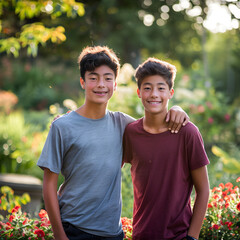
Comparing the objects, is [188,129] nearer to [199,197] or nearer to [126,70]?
[199,197]

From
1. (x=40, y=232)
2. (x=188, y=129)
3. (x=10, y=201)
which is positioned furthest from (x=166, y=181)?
(x=10, y=201)

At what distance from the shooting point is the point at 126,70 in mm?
7465

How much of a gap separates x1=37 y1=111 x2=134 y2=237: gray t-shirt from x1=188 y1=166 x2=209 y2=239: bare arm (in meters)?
0.50

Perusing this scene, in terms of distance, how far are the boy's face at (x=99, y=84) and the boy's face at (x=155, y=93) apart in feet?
0.77

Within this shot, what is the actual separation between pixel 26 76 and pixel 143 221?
18316 millimetres

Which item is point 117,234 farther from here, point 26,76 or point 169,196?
point 26,76

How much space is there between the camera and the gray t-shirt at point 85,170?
2305 mm

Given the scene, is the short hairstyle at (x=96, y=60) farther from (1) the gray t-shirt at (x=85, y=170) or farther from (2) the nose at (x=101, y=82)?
(1) the gray t-shirt at (x=85, y=170)

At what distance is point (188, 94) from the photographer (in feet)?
32.8

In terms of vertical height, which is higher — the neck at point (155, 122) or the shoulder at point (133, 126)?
the neck at point (155, 122)

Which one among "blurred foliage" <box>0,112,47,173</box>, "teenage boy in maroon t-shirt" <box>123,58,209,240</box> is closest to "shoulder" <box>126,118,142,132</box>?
"teenage boy in maroon t-shirt" <box>123,58,209,240</box>

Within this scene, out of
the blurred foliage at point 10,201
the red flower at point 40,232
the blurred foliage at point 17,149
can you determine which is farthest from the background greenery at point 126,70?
the red flower at point 40,232

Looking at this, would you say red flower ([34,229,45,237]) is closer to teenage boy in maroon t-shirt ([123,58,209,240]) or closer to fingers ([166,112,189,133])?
teenage boy in maroon t-shirt ([123,58,209,240])

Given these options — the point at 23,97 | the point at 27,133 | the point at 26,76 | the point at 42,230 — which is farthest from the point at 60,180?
the point at 26,76
